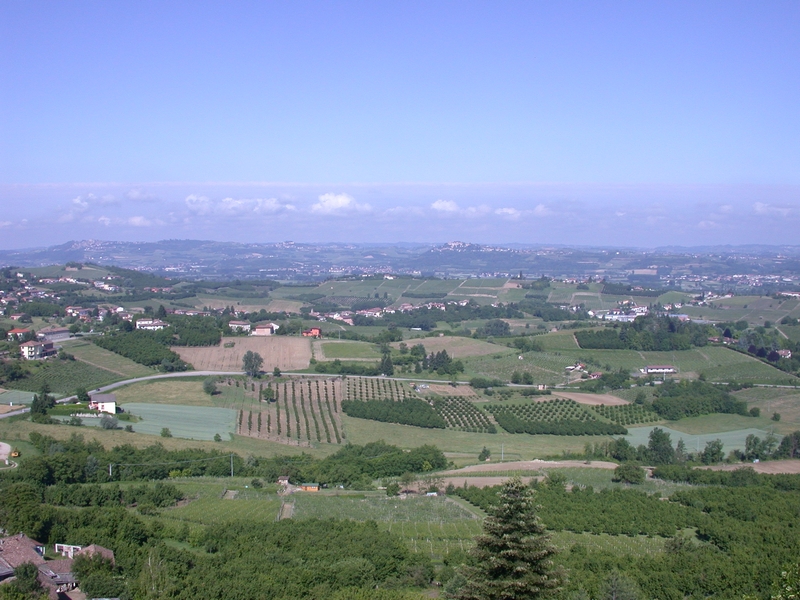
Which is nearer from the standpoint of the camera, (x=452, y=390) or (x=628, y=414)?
(x=628, y=414)

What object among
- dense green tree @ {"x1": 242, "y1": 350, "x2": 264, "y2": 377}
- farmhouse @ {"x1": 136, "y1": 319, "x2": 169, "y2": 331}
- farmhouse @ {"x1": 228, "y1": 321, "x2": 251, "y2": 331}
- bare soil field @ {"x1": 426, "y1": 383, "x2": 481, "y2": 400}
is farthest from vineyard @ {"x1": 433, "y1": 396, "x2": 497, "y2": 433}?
farmhouse @ {"x1": 136, "y1": 319, "x2": 169, "y2": 331}

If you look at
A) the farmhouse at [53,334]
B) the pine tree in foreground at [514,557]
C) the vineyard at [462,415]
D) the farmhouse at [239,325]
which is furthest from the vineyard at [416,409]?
the pine tree in foreground at [514,557]

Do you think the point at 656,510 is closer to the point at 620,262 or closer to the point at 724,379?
the point at 724,379

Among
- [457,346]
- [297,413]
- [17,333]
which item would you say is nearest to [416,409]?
[297,413]

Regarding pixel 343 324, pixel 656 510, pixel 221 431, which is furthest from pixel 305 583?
pixel 343 324

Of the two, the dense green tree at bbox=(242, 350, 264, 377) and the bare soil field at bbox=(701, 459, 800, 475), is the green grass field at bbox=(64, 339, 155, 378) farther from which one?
the bare soil field at bbox=(701, 459, 800, 475)

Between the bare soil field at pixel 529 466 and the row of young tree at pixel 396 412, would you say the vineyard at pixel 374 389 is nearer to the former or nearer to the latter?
the row of young tree at pixel 396 412

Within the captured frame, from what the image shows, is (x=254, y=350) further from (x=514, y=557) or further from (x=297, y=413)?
(x=514, y=557)
